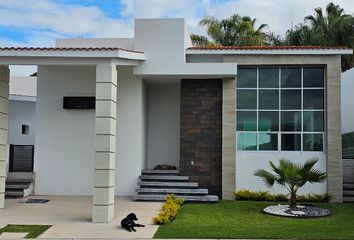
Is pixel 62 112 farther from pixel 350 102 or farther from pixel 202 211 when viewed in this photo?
pixel 350 102

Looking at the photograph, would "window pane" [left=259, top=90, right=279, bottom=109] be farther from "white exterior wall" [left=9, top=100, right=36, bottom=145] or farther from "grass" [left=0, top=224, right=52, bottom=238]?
"white exterior wall" [left=9, top=100, right=36, bottom=145]

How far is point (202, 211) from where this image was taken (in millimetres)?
14344

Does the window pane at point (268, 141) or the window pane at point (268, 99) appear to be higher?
the window pane at point (268, 99)

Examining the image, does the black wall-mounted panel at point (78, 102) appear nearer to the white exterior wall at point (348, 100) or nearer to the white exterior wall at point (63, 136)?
the white exterior wall at point (63, 136)

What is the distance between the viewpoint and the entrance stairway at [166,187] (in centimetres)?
1650

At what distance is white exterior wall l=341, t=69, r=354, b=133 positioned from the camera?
79.3ft

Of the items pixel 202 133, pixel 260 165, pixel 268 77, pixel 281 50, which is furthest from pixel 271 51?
pixel 260 165

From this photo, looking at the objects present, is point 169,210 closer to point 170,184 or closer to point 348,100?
point 170,184

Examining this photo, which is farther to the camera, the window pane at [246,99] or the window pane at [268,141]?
the window pane at [246,99]

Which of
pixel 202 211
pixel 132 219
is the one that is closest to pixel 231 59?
pixel 202 211

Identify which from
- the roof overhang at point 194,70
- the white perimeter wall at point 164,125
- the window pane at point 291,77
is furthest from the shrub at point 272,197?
the roof overhang at point 194,70

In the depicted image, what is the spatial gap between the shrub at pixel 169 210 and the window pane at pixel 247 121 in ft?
12.4

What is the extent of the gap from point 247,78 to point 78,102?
6207 millimetres

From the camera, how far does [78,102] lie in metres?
18.4
